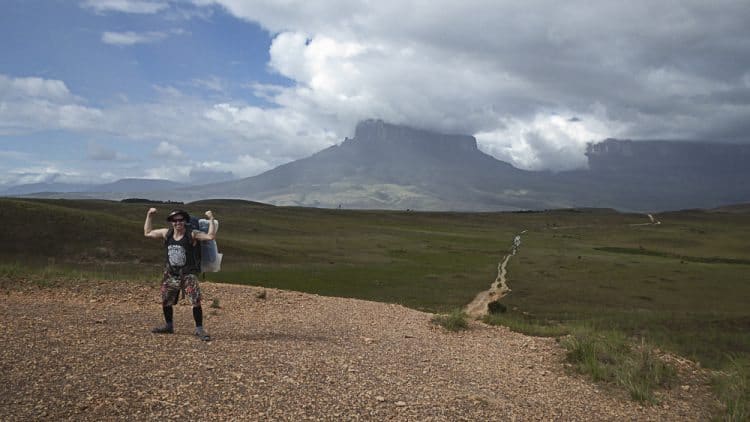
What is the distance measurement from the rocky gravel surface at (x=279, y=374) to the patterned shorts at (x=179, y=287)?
887 mm

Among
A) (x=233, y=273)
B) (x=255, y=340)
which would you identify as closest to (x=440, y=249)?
(x=233, y=273)

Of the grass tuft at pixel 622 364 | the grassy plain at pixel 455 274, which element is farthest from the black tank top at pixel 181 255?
the grassy plain at pixel 455 274

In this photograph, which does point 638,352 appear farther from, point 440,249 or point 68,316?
point 440,249

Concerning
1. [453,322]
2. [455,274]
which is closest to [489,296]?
[455,274]

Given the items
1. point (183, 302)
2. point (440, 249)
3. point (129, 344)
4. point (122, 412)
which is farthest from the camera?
point (440, 249)

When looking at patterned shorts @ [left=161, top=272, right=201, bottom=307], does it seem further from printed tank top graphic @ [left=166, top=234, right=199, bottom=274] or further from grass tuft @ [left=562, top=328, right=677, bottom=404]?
grass tuft @ [left=562, top=328, right=677, bottom=404]

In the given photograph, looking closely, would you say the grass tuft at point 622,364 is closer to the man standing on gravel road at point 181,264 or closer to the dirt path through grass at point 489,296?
the man standing on gravel road at point 181,264

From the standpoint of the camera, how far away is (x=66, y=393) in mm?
8094

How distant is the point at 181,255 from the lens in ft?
40.6

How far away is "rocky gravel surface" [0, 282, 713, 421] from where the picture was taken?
27.0 ft

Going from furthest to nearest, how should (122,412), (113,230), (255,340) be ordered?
(113,230) < (255,340) < (122,412)

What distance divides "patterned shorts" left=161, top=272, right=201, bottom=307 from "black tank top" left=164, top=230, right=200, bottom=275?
12 centimetres

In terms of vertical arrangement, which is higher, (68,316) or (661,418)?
(68,316)

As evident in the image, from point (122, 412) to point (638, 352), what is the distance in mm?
12004
